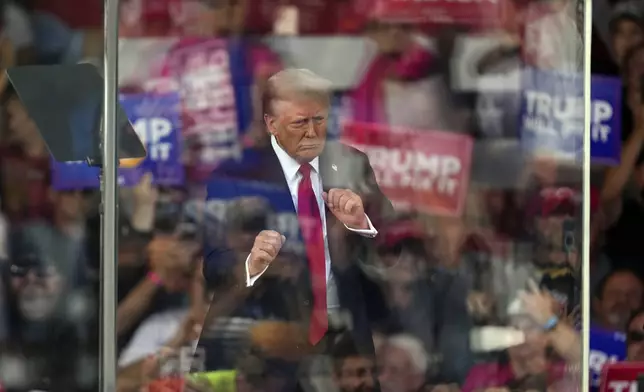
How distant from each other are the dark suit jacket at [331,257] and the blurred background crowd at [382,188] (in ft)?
0.06

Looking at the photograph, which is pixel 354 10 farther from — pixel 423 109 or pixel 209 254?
pixel 209 254

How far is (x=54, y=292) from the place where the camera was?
1.50 meters

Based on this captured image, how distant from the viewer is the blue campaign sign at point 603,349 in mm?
1505

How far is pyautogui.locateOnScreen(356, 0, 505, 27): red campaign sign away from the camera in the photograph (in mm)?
1495

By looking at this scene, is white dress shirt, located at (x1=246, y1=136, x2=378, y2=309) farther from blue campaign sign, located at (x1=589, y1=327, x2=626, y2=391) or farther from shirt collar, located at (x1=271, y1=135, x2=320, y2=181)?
blue campaign sign, located at (x1=589, y1=327, x2=626, y2=391)

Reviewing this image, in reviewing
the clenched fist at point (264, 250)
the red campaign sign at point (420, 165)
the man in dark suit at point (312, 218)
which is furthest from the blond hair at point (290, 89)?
the clenched fist at point (264, 250)

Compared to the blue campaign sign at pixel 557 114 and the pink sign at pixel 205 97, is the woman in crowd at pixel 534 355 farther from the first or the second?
the pink sign at pixel 205 97

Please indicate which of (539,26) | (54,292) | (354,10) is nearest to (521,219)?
(539,26)

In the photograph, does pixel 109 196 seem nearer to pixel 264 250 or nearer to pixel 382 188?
pixel 264 250

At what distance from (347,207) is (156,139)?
1.41 feet

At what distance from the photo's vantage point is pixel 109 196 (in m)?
1.48

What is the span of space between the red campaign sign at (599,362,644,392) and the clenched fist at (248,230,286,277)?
75 centimetres

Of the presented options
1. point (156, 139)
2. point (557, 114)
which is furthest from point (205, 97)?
Answer: point (557, 114)

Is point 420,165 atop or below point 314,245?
atop
